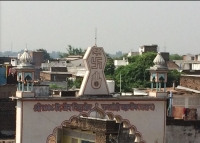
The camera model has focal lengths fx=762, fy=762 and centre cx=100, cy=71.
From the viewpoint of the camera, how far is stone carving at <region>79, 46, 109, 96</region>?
957 inches

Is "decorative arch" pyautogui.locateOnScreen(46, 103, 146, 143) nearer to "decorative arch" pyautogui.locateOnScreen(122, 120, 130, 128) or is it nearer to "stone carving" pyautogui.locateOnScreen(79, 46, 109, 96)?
"decorative arch" pyautogui.locateOnScreen(122, 120, 130, 128)

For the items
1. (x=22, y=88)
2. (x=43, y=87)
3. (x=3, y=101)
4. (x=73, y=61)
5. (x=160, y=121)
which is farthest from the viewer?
(x=73, y=61)

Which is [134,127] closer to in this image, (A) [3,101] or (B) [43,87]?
(B) [43,87]

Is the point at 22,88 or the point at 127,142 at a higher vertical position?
the point at 22,88

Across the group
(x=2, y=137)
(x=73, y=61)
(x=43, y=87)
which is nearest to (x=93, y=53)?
(x=43, y=87)

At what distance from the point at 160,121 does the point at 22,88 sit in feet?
15.7

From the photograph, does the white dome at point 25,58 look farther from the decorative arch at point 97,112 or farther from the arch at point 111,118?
the decorative arch at point 97,112

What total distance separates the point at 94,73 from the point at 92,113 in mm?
1786

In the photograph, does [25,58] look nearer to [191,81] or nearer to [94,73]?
[94,73]

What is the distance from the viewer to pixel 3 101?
108ft

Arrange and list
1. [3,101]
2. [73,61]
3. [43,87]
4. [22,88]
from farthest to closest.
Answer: [73,61] < [3,101] < [43,87] < [22,88]

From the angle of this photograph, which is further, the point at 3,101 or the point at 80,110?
the point at 3,101

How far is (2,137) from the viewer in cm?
3219

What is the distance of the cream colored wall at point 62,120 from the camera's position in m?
23.3
